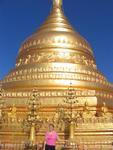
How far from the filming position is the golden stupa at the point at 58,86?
83.0ft

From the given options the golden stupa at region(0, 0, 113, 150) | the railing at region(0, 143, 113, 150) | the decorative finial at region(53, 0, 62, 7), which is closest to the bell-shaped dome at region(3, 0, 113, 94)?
the golden stupa at region(0, 0, 113, 150)

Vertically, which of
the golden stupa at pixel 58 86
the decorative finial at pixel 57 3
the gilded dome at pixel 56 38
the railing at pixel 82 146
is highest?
the decorative finial at pixel 57 3

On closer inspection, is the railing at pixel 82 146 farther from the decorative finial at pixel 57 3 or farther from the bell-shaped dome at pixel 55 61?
the decorative finial at pixel 57 3

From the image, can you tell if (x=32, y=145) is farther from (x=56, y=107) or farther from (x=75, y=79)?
(x=75, y=79)

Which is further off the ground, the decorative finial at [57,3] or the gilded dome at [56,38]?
the decorative finial at [57,3]

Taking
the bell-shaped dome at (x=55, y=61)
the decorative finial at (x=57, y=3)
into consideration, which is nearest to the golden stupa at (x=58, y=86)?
the bell-shaped dome at (x=55, y=61)

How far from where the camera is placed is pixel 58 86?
32938mm

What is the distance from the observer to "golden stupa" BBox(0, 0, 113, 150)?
25312mm

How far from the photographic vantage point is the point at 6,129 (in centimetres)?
2608

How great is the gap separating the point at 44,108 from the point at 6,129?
5.47 metres

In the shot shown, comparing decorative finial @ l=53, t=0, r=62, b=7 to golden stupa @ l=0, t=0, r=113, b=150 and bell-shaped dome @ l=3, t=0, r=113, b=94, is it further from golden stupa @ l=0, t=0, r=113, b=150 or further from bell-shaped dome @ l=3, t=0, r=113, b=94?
bell-shaped dome @ l=3, t=0, r=113, b=94

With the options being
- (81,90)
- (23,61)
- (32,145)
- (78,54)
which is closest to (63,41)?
(78,54)

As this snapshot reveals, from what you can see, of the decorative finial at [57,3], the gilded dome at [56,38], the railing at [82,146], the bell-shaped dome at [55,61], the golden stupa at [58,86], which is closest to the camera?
the railing at [82,146]

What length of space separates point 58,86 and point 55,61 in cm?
339
